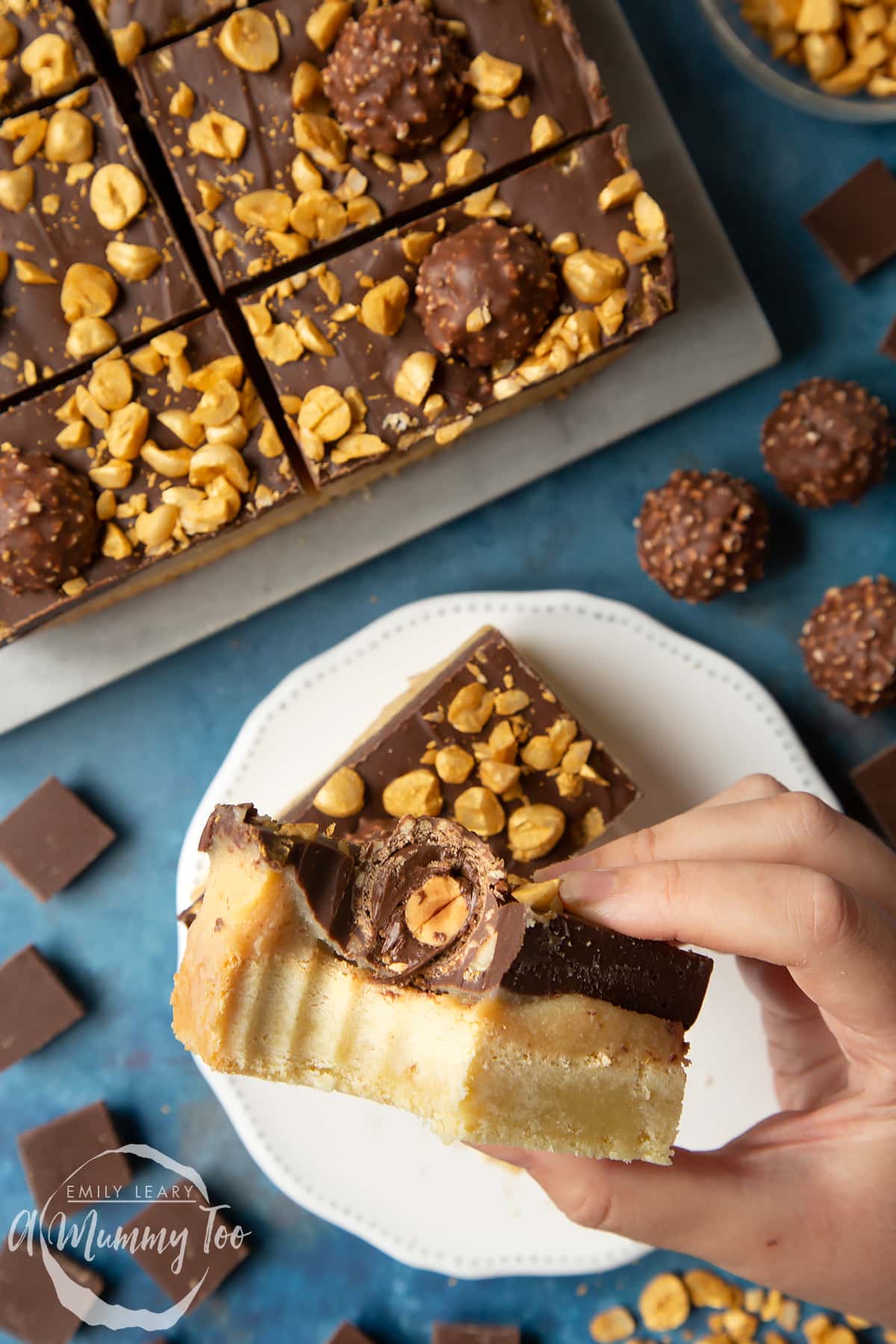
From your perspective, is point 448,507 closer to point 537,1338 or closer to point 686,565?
point 686,565

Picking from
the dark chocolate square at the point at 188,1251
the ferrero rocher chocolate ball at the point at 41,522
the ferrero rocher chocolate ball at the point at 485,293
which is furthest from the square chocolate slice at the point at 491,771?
the dark chocolate square at the point at 188,1251

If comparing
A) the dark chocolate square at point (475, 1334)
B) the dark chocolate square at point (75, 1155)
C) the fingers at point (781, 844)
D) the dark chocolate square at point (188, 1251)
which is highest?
the fingers at point (781, 844)

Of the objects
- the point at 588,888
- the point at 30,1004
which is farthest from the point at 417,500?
the point at 30,1004

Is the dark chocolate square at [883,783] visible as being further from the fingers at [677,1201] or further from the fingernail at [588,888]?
the fingernail at [588,888]

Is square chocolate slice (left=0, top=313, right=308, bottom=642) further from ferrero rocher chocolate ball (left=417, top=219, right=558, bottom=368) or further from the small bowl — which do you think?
the small bowl

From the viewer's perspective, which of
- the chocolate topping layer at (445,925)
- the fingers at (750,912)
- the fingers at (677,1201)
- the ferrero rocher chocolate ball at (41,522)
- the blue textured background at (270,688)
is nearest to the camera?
the chocolate topping layer at (445,925)

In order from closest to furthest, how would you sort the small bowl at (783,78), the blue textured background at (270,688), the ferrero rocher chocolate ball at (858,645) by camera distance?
the ferrero rocher chocolate ball at (858,645) → the small bowl at (783,78) → the blue textured background at (270,688)

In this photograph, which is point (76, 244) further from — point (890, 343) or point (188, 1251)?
point (188, 1251)
